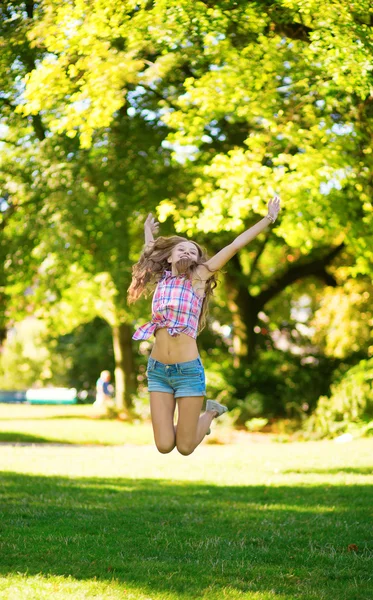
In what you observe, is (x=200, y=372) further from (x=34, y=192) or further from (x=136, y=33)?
(x=34, y=192)

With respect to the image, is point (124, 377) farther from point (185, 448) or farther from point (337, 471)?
point (185, 448)

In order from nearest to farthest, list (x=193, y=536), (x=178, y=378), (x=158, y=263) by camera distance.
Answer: (x=178, y=378)
(x=193, y=536)
(x=158, y=263)

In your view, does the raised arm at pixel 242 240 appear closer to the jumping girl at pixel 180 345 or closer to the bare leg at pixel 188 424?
the jumping girl at pixel 180 345

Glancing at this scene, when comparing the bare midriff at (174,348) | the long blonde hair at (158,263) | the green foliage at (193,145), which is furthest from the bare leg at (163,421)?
the green foliage at (193,145)

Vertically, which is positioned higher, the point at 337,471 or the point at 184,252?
the point at 184,252

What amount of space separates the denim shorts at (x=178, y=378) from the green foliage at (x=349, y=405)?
10024mm

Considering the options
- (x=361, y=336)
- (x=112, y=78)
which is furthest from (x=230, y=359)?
(x=112, y=78)

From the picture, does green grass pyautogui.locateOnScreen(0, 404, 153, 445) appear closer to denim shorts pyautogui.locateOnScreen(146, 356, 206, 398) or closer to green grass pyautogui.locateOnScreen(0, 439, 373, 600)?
green grass pyautogui.locateOnScreen(0, 439, 373, 600)

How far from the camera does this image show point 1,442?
17.8 meters

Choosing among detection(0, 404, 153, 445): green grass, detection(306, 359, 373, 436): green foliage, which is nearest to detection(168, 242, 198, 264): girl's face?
detection(306, 359, 373, 436): green foliage

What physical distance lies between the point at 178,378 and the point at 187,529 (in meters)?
1.50

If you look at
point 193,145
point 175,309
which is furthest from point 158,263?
point 193,145

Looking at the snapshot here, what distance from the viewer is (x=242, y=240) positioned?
6402 millimetres

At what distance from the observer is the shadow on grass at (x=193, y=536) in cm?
543
